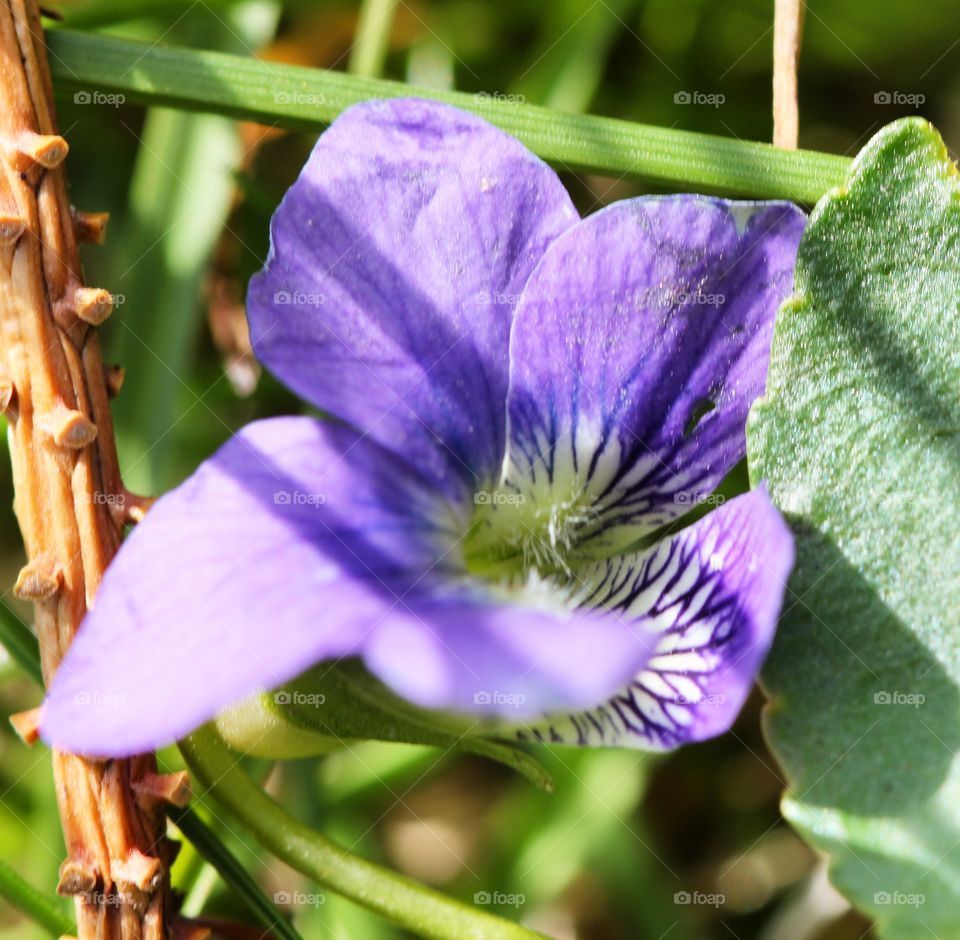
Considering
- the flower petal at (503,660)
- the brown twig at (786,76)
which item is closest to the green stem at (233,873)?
the flower petal at (503,660)

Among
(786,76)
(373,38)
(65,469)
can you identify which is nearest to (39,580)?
(65,469)

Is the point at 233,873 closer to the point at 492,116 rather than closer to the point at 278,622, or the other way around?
the point at 278,622

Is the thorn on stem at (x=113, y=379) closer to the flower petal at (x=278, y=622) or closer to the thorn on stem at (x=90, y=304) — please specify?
the thorn on stem at (x=90, y=304)

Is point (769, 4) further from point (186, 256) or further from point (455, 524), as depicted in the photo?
point (455, 524)

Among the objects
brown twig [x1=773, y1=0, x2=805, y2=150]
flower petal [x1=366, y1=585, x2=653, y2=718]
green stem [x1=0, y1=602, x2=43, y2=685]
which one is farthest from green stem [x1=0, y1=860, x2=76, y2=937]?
brown twig [x1=773, y1=0, x2=805, y2=150]

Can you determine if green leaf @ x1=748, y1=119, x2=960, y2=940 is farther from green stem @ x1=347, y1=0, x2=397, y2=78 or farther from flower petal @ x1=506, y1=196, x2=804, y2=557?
green stem @ x1=347, y1=0, x2=397, y2=78
